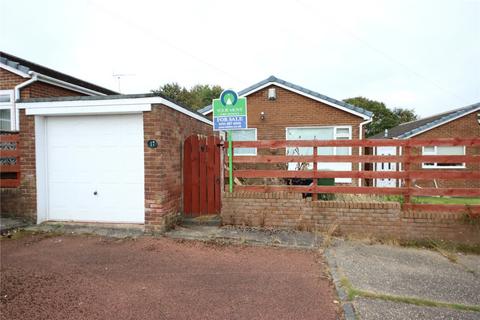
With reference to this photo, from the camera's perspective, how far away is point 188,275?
3877mm

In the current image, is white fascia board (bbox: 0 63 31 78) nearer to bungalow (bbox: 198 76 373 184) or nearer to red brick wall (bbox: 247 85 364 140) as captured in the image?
bungalow (bbox: 198 76 373 184)

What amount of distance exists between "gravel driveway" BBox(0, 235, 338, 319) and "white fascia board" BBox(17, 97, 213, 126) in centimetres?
254

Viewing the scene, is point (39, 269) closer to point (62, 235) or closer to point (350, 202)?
point (62, 235)

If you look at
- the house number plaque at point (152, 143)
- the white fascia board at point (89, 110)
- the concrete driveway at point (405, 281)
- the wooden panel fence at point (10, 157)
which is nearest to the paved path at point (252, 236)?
the concrete driveway at point (405, 281)

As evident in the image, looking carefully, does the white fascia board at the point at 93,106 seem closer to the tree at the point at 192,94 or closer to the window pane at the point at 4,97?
the window pane at the point at 4,97

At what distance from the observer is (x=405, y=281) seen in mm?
3793

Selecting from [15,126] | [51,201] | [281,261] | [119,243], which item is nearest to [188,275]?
[281,261]

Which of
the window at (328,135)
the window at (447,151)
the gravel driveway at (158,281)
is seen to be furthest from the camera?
the window at (447,151)

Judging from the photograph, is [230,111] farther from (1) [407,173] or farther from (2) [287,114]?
(2) [287,114]

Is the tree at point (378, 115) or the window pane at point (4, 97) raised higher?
the tree at point (378, 115)

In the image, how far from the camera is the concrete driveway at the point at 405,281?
3072 mm

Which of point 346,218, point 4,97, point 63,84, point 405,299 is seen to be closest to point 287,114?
point 346,218

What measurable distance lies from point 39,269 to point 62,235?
170cm

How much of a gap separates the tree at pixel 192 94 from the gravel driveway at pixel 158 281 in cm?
3045
